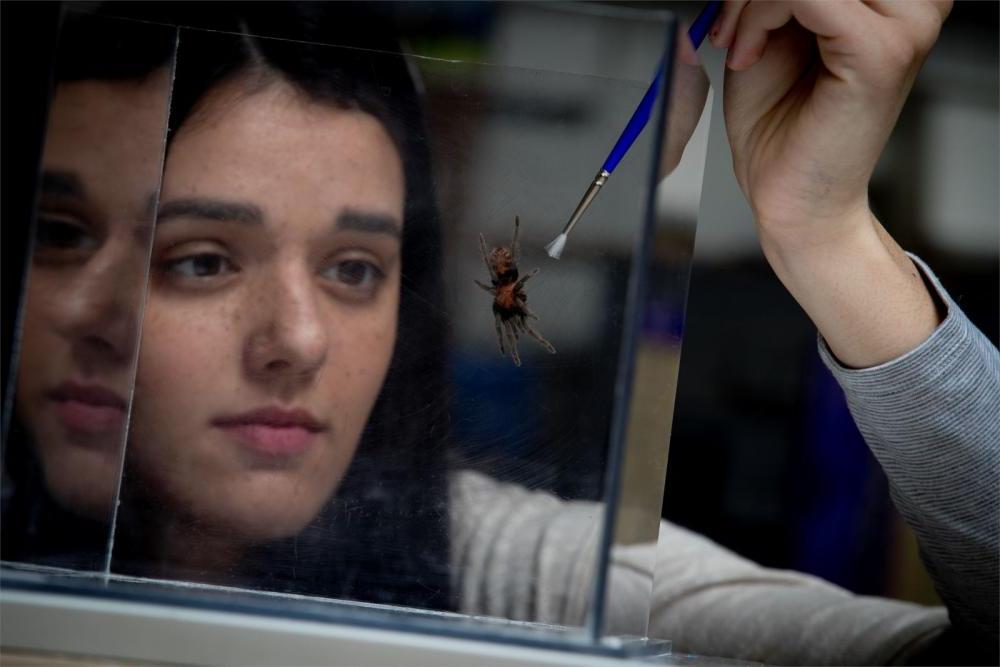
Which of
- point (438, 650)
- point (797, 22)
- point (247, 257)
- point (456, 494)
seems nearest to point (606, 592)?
point (438, 650)

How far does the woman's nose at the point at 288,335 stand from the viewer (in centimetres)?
68

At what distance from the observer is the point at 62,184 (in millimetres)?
657

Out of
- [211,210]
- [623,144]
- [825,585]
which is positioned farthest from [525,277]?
[825,585]

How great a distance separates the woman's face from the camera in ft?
2.23

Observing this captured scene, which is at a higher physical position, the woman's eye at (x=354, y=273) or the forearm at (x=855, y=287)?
the forearm at (x=855, y=287)

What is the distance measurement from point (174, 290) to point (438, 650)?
0.35 meters

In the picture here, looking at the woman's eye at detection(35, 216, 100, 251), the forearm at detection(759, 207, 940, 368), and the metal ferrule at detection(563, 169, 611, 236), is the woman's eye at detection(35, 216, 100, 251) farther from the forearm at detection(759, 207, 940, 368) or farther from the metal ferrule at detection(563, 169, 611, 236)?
the forearm at detection(759, 207, 940, 368)

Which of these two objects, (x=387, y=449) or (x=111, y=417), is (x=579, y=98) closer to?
(x=387, y=449)

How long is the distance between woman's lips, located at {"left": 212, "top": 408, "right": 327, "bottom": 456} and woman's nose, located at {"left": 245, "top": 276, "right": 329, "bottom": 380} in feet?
0.09

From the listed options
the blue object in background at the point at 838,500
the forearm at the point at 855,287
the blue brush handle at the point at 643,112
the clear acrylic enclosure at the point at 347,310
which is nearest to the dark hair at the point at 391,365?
the clear acrylic enclosure at the point at 347,310

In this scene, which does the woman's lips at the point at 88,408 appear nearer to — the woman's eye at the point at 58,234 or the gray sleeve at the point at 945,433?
the woman's eye at the point at 58,234

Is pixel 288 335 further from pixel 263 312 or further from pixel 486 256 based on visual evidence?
pixel 486 256

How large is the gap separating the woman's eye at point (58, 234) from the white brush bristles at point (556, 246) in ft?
1.08

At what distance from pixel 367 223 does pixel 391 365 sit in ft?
0.35
